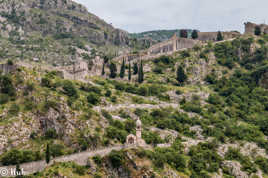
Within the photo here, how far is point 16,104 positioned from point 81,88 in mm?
19462

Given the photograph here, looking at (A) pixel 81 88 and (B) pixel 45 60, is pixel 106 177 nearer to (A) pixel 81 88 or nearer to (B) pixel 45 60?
(A) pixel 81 88

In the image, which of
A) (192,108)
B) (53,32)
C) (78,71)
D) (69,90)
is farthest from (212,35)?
(53,32)

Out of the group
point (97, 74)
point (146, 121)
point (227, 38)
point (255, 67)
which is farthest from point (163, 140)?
point (227, 38)

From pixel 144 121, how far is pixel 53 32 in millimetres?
110700

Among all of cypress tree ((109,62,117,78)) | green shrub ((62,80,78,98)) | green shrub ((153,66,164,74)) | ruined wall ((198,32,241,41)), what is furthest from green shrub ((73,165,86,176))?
ruined wall ((198,32,241,41))

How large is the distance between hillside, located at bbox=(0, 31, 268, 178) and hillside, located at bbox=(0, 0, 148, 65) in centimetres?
5524

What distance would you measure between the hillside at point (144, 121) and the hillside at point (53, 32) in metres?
55.2

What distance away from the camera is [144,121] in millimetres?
75812

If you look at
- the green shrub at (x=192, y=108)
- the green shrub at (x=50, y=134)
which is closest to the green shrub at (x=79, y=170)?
the green shrub at (x=50, y=134)

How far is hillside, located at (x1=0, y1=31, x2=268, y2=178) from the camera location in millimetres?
56656

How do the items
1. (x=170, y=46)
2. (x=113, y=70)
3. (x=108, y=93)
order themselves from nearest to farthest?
(x=108, y=93)
(x=113, y=70)
(x=170, y=46)

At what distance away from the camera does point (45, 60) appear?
14175cm

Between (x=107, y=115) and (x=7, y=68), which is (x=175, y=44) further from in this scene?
(x=7, y=68)

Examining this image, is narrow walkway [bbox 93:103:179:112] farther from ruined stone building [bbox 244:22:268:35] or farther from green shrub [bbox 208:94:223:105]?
ruined stone building [bbox 244:22:268:35]
